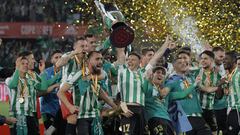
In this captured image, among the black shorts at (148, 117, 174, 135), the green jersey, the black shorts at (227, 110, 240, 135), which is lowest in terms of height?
the black shorts at (148, 117, 174, 135)

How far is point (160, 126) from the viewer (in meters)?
11.9

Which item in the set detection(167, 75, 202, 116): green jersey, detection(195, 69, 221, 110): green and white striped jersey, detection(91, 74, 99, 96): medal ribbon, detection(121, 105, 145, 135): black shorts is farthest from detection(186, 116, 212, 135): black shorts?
detection(91, 74, 99, 96): medal ribbon

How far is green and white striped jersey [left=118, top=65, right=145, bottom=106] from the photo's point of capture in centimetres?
1201

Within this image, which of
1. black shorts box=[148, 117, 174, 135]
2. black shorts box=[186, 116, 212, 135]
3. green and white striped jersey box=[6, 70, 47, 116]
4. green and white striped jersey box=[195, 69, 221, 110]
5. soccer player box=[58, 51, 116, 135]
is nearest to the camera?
soccer player box=[58, 51, 116, 135]

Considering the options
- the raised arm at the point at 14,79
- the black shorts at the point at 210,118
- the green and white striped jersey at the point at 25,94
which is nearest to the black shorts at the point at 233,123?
the black shorts at the point at 210,118

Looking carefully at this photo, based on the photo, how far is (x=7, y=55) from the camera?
3806cm

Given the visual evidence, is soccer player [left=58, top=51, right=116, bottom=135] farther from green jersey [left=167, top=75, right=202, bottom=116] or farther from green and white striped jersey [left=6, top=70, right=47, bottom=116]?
green jersey [left=167, top=75, right=202, bottom=116]

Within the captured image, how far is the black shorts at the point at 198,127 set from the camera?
41.3ft

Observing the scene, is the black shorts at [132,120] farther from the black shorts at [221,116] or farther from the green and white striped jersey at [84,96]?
the black shorts at [221,116]

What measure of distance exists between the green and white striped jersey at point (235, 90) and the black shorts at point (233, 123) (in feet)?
0.41

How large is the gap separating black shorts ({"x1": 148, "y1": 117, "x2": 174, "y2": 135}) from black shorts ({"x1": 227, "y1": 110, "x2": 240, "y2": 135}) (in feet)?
7.60

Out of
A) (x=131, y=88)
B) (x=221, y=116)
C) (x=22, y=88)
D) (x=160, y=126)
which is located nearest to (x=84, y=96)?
(x=131, y=88)

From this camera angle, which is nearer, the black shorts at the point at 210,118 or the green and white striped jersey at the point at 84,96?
the green and white striped jersey at the point at 84,96

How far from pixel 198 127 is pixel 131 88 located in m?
1.43
